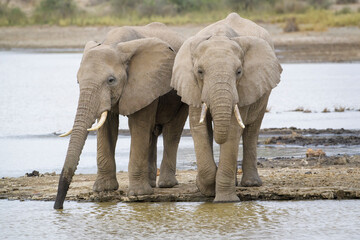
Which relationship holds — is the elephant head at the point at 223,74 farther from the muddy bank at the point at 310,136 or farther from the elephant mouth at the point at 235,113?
the muddy bank at the point at 310,136

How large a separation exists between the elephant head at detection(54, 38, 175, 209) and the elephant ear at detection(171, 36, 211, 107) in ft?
1.45

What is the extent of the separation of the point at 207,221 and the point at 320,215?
112 centimetres

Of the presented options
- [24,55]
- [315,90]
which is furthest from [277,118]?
[24,55]

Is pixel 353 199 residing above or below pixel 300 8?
below

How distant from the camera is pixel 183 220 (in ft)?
28.1

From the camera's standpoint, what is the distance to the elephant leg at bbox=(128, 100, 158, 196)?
9.61 m

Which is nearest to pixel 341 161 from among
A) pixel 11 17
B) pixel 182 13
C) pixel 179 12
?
pixel 182 13

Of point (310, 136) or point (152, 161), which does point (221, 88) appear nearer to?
point (152, 161)

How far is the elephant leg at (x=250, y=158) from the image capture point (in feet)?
33.2

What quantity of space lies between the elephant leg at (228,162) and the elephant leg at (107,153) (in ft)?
4.48

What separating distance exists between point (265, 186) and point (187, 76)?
1750 mm

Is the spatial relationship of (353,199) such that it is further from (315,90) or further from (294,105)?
(315,90)

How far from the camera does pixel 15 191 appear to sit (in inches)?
403

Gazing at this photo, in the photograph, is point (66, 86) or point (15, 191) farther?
point (66, 86)
